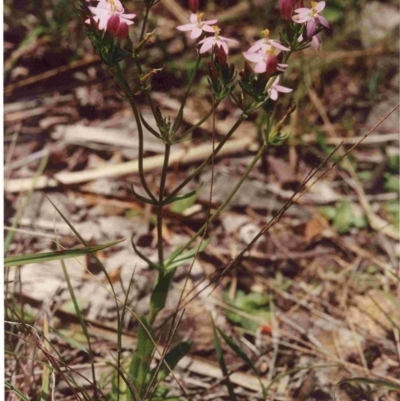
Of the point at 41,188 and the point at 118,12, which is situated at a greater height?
the point at 118,12

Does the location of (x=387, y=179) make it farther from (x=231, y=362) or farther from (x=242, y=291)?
(x=231, y=362)

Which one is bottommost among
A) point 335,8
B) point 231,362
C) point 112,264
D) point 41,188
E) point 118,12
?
point 231,362

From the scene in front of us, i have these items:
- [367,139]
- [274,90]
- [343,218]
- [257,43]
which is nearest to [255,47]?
[257,43]

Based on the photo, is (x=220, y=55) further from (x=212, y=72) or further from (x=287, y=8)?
(x=287, y=8)

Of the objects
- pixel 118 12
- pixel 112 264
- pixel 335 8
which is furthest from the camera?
pixel 335 8

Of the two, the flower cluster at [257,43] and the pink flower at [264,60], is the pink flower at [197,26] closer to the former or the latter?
the flower cluster at [257,43]

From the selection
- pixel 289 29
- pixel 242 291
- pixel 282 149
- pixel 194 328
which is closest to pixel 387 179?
pixel 282 149
